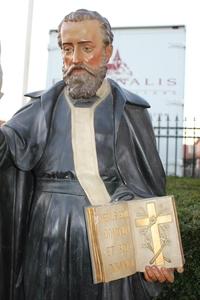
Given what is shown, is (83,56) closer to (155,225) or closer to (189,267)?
(155,225)

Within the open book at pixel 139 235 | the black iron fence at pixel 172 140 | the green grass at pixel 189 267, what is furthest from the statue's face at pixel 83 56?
the black iron fence at pixel 172 140

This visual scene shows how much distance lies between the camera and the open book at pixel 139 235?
1.74 metres

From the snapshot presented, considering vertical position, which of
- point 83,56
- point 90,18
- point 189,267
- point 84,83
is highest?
point 90,18

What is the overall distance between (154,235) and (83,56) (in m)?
0.76

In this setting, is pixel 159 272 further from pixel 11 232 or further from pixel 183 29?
pixel 183 29

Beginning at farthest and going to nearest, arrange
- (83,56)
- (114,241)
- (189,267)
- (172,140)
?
1. (172,140)
2. (189,267)
3. (83,56)
4. (114,241)

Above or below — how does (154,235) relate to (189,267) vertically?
above

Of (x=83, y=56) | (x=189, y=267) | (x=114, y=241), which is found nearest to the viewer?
(x=114, y=241)

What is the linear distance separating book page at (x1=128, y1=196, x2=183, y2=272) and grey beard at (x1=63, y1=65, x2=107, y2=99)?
49cm

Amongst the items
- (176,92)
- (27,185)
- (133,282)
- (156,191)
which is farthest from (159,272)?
(176,92)

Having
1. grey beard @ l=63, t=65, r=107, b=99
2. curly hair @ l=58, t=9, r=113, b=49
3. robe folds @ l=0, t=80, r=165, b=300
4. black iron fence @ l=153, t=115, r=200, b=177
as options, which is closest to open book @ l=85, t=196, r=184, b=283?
robe folds @ l=0, t=80, r=165, b=300

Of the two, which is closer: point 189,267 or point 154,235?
point 154,235

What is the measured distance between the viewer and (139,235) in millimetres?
1810

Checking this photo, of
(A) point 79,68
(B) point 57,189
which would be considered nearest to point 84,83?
(A) point 79,68
